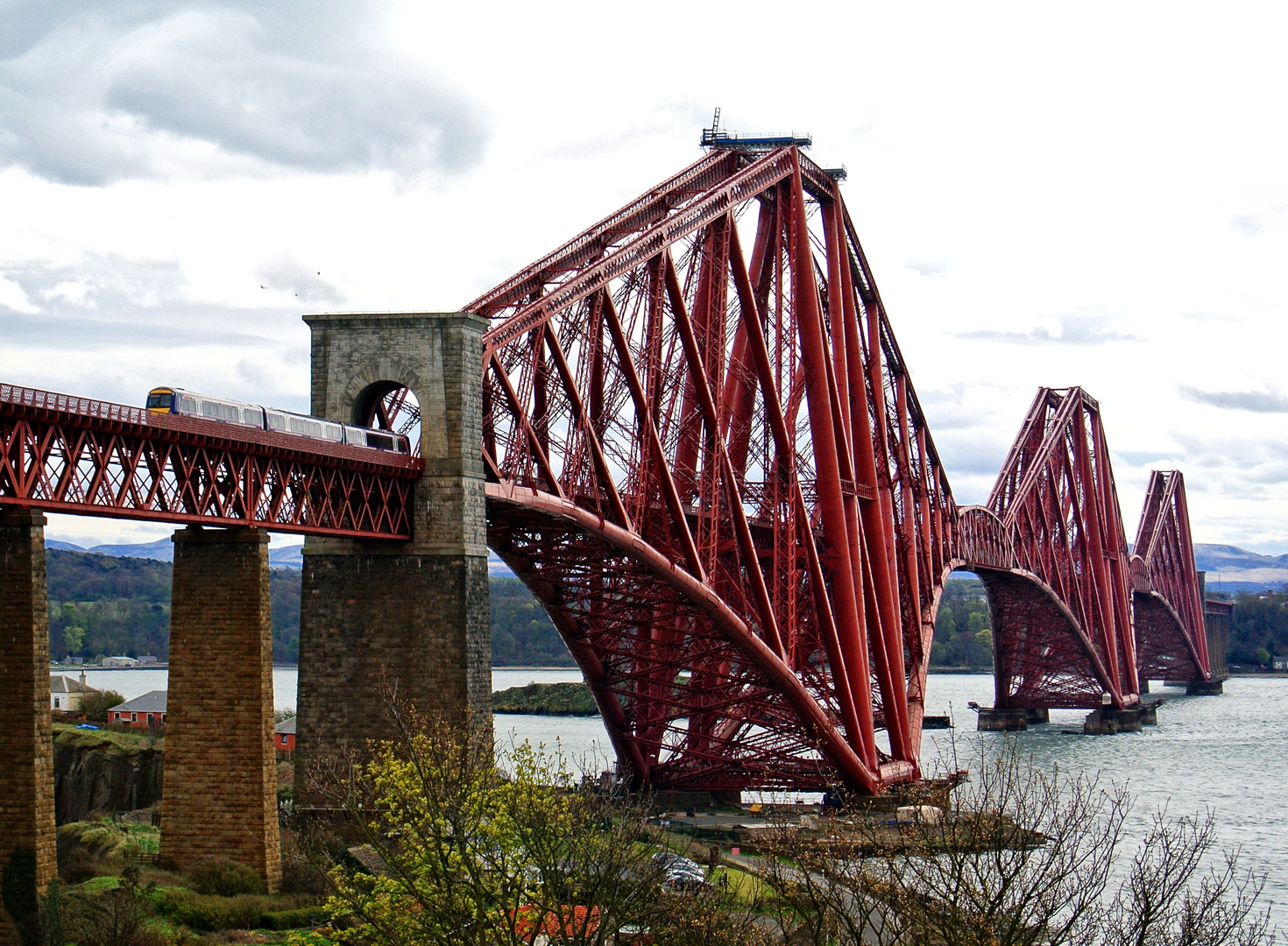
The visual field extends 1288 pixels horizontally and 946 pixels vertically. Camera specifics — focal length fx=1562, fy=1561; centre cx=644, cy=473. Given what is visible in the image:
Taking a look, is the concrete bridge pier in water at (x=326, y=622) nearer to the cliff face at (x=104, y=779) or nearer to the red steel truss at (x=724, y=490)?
the red steel truss at (x=724, y=490)

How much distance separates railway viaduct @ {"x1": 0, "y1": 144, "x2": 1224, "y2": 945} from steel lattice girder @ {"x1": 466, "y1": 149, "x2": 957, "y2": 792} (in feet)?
0.42

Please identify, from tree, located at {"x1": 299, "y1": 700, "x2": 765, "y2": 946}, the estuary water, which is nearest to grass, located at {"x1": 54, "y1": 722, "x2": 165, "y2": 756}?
the estuary water

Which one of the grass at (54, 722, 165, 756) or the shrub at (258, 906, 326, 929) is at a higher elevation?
the grass at (54, 722, 165, 756)

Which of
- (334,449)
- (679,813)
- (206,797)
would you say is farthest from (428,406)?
(679,813)

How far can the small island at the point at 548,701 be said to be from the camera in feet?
467

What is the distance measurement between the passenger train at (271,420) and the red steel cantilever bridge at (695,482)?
0.88 meters

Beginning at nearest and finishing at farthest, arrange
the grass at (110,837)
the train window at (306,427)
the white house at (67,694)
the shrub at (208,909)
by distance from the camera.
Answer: the shrub at (208,909)
the train window at (306,427)
the grass at (110,837)
the white house at (67,694)

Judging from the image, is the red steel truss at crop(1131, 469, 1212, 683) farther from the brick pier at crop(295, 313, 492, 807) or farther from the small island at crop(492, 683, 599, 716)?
the brick pier at crop(295, 313, 492, 807)

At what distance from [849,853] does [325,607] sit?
1417 centimetres

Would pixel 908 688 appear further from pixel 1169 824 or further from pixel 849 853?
pixel 849 853

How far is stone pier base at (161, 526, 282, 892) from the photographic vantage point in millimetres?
28438

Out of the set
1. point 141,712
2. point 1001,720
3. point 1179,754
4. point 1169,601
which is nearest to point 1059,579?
point 1001,720

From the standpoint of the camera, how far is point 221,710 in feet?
94.1

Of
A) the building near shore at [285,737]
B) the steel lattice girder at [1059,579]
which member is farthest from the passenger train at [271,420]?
the steel lattice girder at [1059,579]
